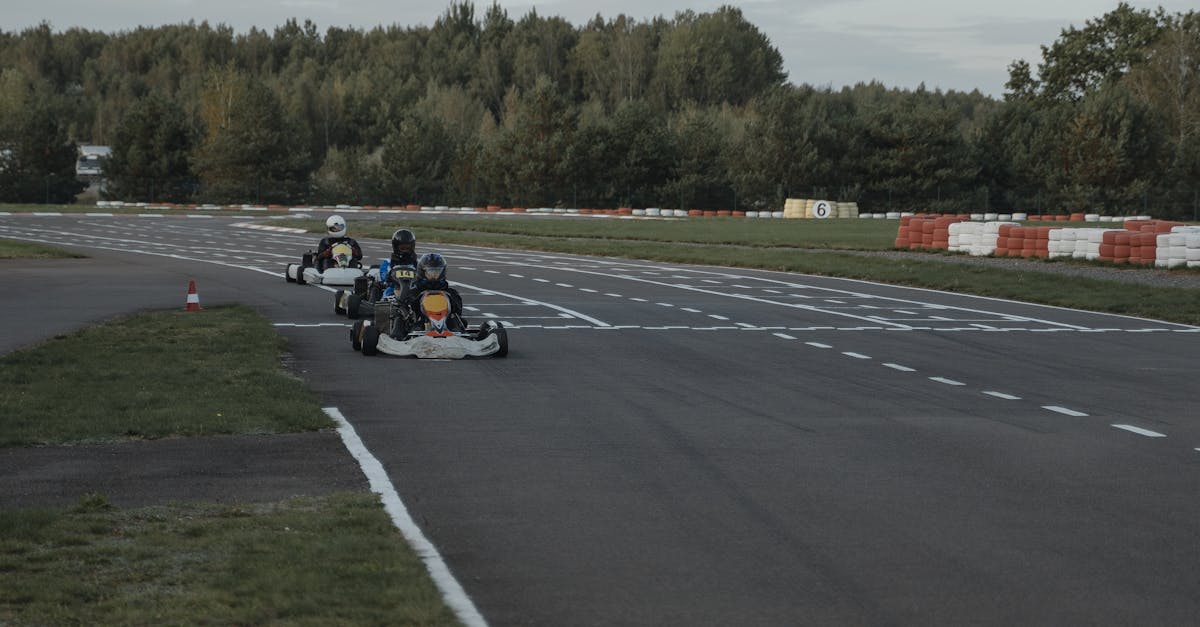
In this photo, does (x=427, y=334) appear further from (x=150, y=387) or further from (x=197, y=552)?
(x=197, y=552)

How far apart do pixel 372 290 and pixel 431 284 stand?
152 inches

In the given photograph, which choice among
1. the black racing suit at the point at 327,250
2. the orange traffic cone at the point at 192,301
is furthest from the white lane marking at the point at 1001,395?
the black racing suit at the point at 327,250

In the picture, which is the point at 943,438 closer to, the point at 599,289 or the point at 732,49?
the point at 599,289

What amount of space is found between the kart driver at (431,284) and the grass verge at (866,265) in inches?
434

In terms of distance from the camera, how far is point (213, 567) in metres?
6.61

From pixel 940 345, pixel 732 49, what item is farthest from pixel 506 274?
pixel 732 49

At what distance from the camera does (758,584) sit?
21.4 feet

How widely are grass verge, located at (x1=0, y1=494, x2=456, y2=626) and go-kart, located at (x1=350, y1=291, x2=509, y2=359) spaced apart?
762 cm

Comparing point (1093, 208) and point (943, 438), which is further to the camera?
point (1093, 208)

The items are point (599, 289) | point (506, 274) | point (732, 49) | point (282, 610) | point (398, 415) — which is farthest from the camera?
point (732, 49)

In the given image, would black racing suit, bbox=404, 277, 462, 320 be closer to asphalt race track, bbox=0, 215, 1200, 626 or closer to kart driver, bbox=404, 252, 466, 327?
kart driver, bbox=404, 252, 466, 327

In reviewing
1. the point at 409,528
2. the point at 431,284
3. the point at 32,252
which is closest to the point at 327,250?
the point at 431,284

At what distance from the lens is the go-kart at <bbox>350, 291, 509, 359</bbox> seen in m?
15.8

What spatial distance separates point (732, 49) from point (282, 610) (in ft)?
481
